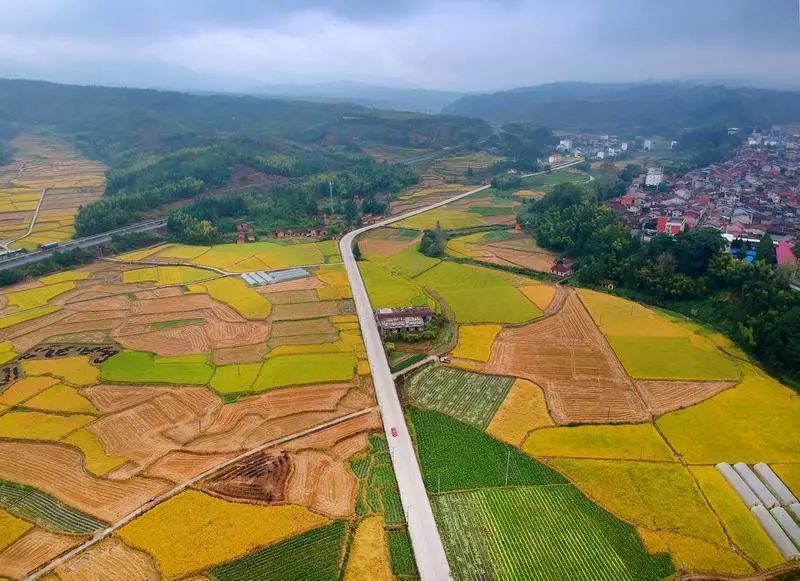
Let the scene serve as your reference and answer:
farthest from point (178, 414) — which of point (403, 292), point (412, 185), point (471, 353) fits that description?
point (412, 185)

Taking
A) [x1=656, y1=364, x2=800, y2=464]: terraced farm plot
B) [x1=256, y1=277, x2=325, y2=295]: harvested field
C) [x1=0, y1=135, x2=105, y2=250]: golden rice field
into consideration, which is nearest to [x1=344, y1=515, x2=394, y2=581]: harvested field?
[x1=656, y1=364, x2=800, y2=464]: terraced farm plot

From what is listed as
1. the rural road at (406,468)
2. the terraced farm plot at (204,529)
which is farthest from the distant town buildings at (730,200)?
the terraced farm plot at (204,529)

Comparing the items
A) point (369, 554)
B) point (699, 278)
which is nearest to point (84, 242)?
point (369, 554)

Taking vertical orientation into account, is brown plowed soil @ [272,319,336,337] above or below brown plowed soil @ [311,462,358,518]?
above

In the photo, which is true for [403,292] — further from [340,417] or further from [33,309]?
[33,309]

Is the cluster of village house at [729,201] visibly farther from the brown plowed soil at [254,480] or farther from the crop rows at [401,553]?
the brown plowed soil at [254,480]

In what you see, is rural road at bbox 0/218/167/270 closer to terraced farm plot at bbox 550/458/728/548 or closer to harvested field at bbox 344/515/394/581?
harvested field at bbox 344/515/394/581
